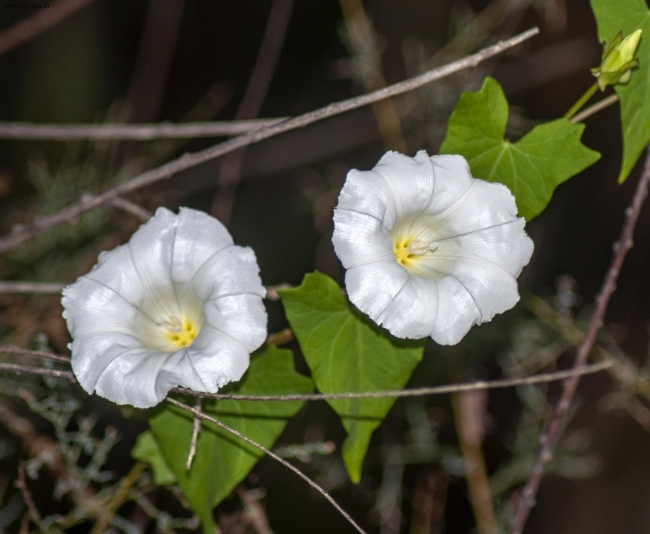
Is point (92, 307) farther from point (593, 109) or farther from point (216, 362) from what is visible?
point (593, 109)

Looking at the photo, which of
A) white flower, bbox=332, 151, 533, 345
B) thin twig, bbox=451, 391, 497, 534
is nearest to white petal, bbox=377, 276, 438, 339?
white flower, bbox=332, 151, 533, 345

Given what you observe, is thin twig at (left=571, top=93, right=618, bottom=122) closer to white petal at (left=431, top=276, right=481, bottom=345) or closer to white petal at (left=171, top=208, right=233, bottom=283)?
white petal at (left=431, top=276, right=481, bottom=345)

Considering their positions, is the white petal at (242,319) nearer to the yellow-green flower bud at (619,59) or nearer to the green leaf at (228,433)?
the green leaf at (228,433)

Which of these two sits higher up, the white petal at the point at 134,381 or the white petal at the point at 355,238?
the white petal at the point at 355,238

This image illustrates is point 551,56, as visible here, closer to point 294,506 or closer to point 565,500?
point 565,500

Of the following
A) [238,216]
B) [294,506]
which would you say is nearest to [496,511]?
[294,506]

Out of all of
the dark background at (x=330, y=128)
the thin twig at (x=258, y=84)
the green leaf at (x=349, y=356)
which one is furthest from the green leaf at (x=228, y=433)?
the thin twig at (x=258, y=84)

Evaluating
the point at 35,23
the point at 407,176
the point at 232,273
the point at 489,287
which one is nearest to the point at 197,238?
the point at 232,273

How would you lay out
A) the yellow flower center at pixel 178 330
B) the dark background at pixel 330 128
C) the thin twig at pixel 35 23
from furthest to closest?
the dark background at pixel 330 128 < the thin twig at pixel 35 23 < the yellow flower center at pixel 178 330
